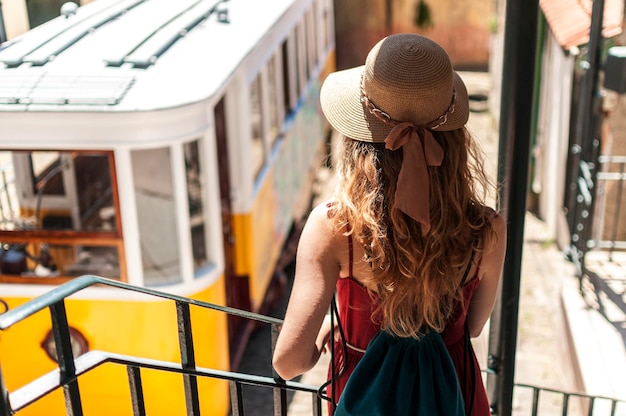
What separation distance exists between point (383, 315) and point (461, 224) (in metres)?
0.27

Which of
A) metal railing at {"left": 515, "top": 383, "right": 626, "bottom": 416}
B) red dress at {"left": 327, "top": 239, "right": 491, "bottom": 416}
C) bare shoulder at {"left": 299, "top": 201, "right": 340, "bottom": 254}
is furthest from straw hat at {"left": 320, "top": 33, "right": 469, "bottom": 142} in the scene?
metal railing at {"left": 515, "top": 383, "right": 626, "bottom": 416}

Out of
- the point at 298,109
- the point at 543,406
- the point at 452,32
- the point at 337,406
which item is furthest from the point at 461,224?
the point at 452,32

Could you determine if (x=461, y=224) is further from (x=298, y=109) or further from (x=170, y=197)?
(x=298, y=109)

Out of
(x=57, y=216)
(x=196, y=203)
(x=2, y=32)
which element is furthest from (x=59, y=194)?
(x=2, y=32)

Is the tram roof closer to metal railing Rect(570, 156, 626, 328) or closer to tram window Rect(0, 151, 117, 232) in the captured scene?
tram window Rect(0, 151, 117, 232)

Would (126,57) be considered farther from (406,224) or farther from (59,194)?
(406,224)

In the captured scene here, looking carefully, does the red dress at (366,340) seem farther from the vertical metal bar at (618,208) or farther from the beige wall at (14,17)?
the vertical metal bar at (618,208)

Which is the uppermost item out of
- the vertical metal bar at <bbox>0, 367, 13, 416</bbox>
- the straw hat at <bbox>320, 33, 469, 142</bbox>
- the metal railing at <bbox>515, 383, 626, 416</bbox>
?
the straw hat at <bbox>320, 33, 469, 142</bbox>

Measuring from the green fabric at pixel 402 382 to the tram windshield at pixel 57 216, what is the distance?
3.08 m

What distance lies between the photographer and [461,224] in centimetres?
166

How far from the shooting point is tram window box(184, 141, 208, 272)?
15.9ft

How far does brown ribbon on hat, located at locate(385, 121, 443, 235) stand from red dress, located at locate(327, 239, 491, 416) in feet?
0.68

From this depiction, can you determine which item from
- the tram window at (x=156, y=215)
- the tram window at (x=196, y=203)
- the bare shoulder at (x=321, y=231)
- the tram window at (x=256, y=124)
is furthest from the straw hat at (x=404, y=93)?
the tram window at (x=256, y=124)

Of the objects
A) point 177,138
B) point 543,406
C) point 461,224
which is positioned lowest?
point 543,406
